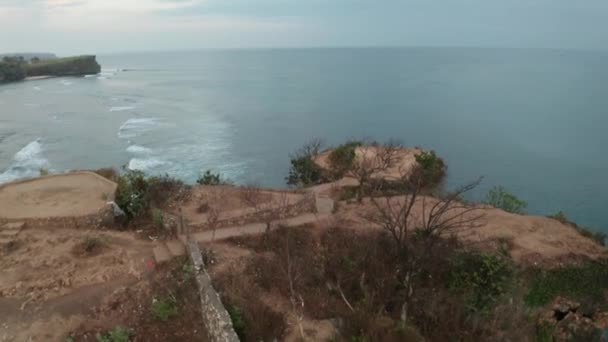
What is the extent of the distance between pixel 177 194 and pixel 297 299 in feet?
25.7

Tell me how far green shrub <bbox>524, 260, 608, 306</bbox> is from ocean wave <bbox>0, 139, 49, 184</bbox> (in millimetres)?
29913

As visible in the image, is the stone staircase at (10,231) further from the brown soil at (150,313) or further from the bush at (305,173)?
the bush at (305,173)

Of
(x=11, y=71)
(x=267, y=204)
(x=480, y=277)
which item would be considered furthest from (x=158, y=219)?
(x=11, y=71)

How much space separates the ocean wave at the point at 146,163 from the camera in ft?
105

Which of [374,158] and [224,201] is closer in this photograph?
[224,201]

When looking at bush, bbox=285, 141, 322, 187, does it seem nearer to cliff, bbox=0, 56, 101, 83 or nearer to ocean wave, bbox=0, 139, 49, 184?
ocean wave, bbox=0, 139, 49, 184

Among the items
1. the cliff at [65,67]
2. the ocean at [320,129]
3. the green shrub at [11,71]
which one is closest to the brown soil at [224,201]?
the ocean at [320,129]

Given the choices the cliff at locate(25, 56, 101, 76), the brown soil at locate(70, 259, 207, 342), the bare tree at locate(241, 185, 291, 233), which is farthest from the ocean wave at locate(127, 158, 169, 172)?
the cliff at locate(25, 56, 101, 76)

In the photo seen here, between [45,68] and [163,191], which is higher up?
[45,68]

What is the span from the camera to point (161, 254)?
12.5m

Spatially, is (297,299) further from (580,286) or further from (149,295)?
(580,286)

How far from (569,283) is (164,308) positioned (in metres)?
14.3

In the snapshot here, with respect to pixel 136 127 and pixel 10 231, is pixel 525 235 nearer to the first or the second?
pixel 10 231

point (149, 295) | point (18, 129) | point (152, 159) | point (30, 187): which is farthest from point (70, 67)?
point (149, 295)
